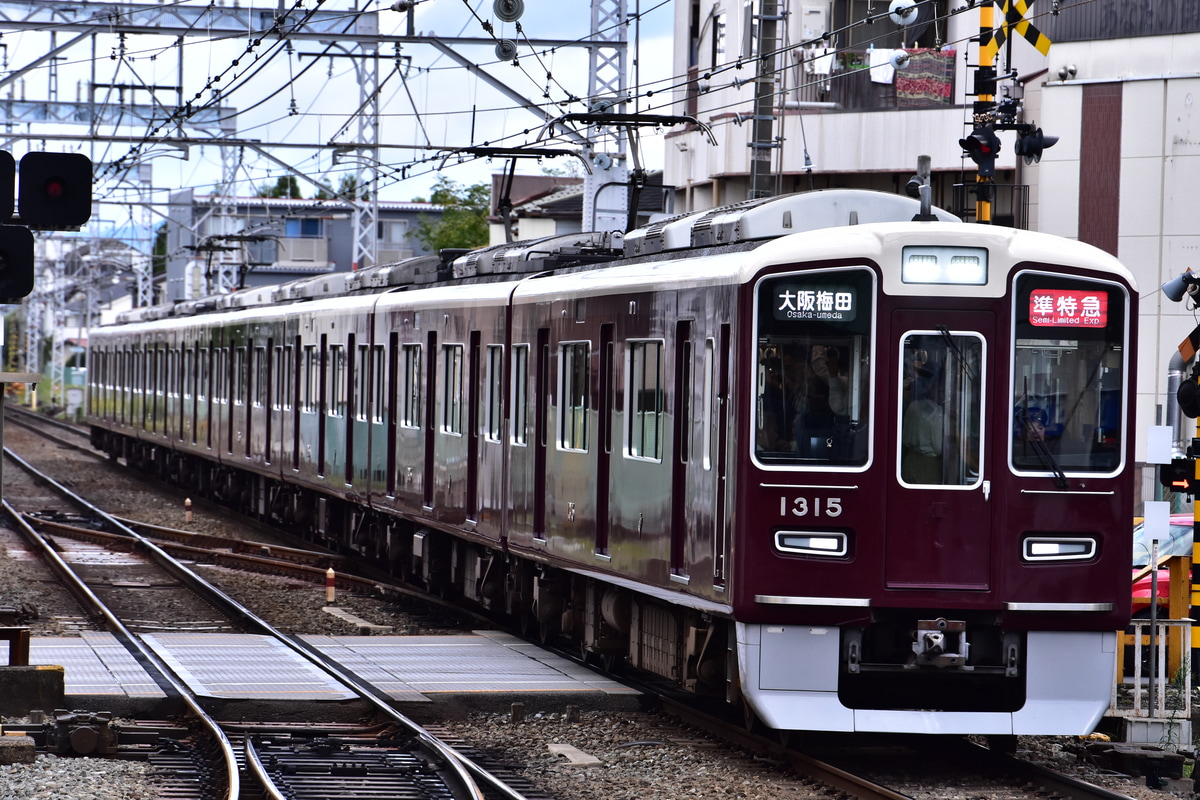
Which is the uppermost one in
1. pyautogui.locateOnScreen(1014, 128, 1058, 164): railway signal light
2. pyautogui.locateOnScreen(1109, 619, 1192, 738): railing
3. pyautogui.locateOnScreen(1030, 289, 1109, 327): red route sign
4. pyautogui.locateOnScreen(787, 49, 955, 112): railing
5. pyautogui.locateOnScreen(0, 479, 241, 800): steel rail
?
pyautogui.locateOnScreen(787, 49, 955, 112): railing

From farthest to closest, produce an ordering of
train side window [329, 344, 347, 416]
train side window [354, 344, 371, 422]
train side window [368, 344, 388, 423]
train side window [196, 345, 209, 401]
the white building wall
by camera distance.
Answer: train side window [196, 345, 209, 401], the white building wall, train side window [329, 344, 347, 416], train side window [354, 344, 371, 422], train side window [368, 344, 388, 423]

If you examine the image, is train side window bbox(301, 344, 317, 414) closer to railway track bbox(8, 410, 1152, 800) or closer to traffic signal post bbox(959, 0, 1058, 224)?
traffic signal post bbox(959, 0, 1058, 224)

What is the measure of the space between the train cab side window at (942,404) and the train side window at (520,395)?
15.0ft

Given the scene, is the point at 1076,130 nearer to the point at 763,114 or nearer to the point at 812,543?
the point at 763,114

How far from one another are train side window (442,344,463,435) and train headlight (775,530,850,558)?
6.35m

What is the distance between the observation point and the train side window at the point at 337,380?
65.0 ft

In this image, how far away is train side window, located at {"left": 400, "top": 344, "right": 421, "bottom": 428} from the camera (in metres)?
16.7

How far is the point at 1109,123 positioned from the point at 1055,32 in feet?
4.69

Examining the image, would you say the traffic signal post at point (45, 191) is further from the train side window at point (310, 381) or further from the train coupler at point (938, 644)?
the train side window at point (310, 381)

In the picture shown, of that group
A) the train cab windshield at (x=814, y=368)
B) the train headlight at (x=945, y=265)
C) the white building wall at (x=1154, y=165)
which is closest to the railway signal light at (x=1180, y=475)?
the train headlight at (x=945, y=265)

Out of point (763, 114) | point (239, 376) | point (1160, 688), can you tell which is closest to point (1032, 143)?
point (763, 114)

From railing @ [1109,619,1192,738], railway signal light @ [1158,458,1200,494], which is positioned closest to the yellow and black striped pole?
railway signal light @ [1158,458,1200,494]

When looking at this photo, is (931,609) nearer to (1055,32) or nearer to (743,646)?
(743,646)

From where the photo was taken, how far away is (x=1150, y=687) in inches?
406
